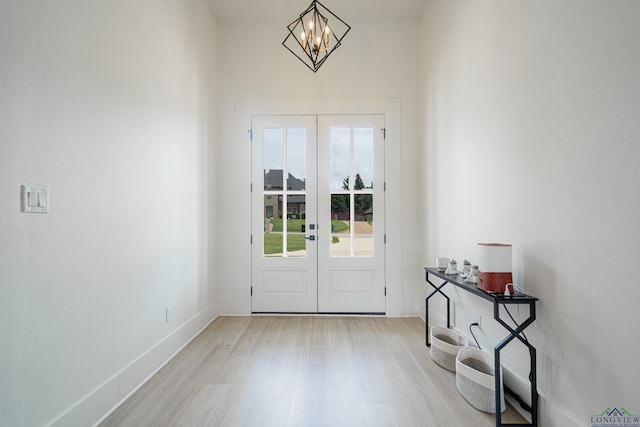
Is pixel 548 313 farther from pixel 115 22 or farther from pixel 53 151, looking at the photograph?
pixel 115 22

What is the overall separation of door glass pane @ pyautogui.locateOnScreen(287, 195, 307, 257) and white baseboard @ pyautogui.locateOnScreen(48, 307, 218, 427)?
1337 mm

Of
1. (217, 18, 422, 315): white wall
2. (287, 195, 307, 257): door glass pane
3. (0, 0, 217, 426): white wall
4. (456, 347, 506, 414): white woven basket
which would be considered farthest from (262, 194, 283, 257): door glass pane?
(456, 347, 506, 414): white woven basket

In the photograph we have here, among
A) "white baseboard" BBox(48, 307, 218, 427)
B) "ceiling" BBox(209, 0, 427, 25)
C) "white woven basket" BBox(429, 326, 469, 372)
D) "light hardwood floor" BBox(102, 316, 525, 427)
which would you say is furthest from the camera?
"ceiling" BBox(209, 0, 427, 25)

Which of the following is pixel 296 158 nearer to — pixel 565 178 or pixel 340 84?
pixel 340 84

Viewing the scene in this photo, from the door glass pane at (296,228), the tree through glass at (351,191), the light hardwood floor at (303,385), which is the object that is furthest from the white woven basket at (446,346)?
the door glass pane at (296,228)

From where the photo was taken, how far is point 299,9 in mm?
3355

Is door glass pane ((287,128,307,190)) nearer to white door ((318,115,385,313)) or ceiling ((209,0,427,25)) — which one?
white door ((318,115,385,313))

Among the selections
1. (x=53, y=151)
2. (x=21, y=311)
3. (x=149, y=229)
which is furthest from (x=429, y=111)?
(x=21, y=311)

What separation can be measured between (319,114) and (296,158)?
589mm

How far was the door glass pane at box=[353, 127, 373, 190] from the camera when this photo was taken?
3.59 meters

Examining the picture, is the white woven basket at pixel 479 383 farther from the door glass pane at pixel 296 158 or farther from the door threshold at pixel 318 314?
the door glass pane at pixel 296 158

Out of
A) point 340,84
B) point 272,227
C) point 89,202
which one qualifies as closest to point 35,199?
point 89,202

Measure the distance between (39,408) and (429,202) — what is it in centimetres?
328

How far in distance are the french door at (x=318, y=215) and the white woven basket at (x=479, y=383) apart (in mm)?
1570
